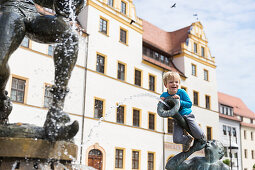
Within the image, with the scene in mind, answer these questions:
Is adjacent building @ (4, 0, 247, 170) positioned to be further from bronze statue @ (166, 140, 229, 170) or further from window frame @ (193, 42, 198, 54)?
bronze statue @ (166, 140, 229, 170)

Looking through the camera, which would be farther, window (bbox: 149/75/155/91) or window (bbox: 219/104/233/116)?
window (bbox: 219/104/233/116)

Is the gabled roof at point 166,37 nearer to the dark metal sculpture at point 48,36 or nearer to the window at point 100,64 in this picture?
the window at point 100,64

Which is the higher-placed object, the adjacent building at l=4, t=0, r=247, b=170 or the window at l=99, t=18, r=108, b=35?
the window at l=99, t=18, r=108, b=35

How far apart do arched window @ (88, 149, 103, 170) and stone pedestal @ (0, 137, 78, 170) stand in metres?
19.0

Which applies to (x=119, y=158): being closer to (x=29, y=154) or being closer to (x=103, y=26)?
(x=103, y=26)

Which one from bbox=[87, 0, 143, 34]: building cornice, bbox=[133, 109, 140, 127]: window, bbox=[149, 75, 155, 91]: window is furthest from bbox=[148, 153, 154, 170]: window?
bbox=[87, 0, 143, 34]: building cornice

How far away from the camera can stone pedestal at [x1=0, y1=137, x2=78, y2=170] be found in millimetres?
2311

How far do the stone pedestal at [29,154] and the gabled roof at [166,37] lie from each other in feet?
96.0

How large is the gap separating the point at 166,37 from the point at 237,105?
22629 mm

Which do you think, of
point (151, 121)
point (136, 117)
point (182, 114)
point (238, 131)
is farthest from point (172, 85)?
point (238, 131)

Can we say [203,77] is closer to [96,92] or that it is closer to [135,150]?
[135,150]

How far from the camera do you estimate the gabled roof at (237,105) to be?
163ft

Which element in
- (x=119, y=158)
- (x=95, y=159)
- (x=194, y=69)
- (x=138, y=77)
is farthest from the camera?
(x=194, y=69)

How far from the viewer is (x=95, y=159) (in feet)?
69.3
